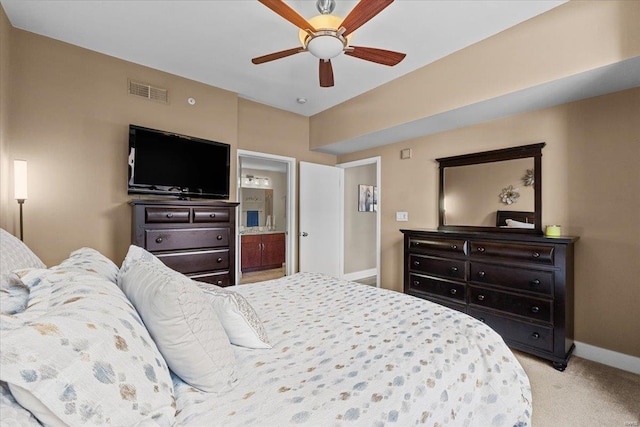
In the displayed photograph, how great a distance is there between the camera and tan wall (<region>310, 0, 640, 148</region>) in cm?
204

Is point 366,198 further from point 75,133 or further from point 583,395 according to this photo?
point 75,133

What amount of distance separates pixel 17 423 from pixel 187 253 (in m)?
2.49

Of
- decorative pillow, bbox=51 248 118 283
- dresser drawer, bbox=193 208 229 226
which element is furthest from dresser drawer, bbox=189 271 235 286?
decorative pillow, bbox=51 248 118 283

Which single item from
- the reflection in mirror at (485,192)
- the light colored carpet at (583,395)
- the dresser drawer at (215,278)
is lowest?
the light colored carpet at (583,395)

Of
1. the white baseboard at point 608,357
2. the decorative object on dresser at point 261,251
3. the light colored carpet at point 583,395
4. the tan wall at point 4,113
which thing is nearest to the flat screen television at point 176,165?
the tan wall at point 4,113

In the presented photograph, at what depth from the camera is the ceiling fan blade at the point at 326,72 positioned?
2399 mm

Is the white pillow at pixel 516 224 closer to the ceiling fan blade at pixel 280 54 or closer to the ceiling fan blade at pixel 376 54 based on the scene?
the ceiling fan blade at pixel 376 54

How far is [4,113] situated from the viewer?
238cm

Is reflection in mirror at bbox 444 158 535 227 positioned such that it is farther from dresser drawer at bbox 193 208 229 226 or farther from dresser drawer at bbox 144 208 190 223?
dresser drawer at bbox 144 208 190 223

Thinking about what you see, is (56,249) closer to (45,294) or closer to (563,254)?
(45,294)

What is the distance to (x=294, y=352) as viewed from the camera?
1.20 m

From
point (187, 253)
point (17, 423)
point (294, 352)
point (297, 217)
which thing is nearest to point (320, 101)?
point (297, 217)

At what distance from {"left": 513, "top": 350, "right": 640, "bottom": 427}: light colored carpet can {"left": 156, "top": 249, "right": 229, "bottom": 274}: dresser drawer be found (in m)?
2.78

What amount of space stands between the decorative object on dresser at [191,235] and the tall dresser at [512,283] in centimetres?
221
